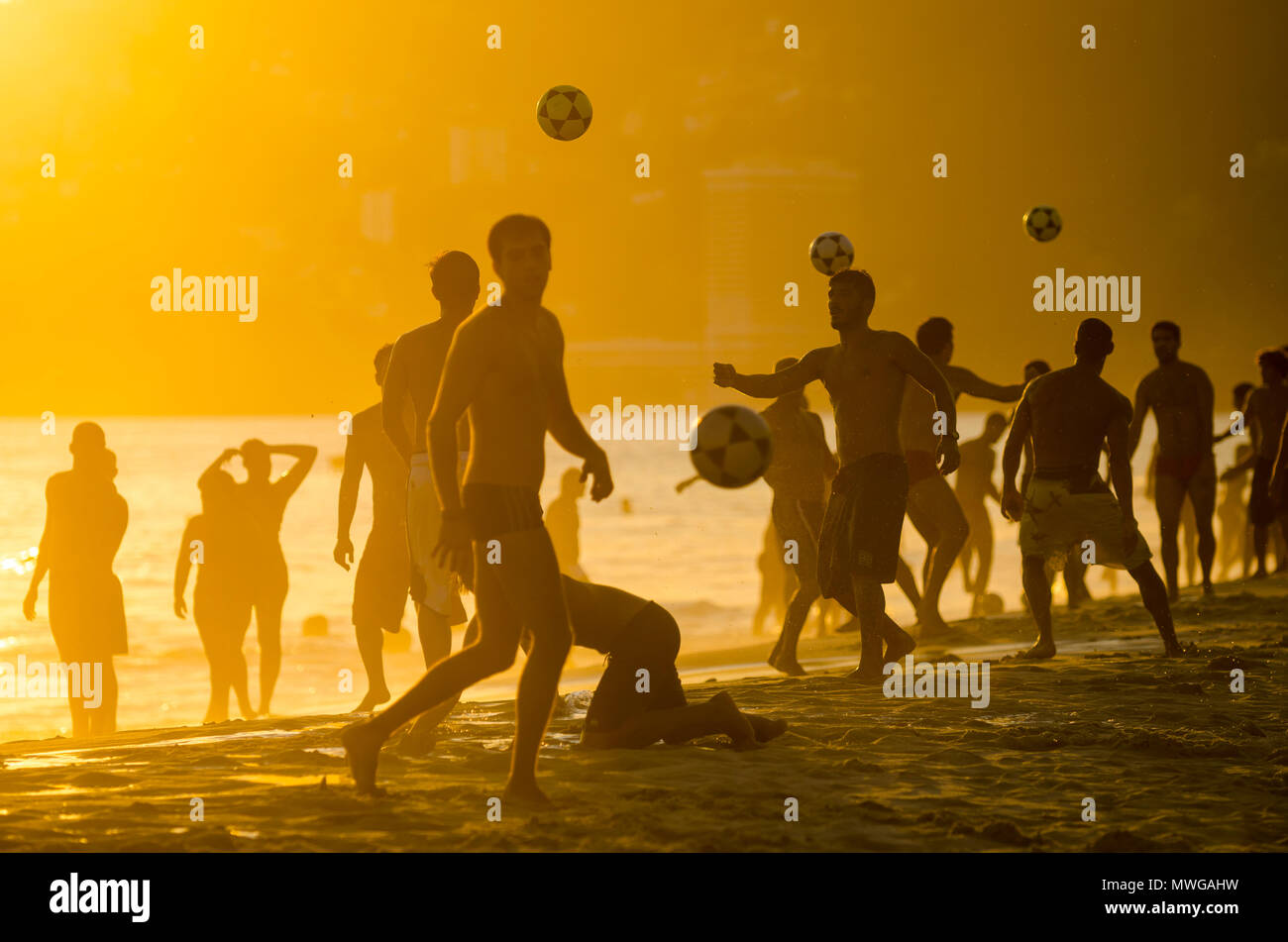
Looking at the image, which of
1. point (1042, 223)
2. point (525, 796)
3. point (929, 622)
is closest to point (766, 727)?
point (525, 796)

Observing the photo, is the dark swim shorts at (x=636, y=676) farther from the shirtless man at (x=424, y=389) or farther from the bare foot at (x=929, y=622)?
the bare foot at (x=929, y=622)

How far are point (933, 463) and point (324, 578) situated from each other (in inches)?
959

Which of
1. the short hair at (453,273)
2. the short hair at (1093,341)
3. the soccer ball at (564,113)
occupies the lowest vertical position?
the short hair at (1093,341)

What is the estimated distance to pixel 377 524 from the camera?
9469mm

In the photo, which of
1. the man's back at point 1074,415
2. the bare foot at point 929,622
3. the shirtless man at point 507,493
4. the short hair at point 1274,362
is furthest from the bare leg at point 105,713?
the short hair at point 1274,362

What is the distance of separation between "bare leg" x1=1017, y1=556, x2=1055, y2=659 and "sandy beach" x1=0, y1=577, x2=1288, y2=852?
688mm

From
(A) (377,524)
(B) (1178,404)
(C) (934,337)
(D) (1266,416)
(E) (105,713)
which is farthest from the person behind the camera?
(D) (1266,416)

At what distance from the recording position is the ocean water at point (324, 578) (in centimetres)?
1755

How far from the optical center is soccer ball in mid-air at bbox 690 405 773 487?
7.29 metres

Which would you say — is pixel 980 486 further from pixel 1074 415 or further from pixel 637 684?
pixel 637 684

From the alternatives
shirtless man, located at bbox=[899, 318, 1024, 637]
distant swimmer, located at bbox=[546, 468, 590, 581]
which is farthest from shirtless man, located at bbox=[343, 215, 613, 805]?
distant swimmer, located at bbox=[546, 468, 590, 581]

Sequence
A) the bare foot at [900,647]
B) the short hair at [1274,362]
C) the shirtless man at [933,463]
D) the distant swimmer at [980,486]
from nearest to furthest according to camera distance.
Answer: the bare foot at [900,647], the shirtless man at [933,463], the short hair at [1274,362], the distant swimmer at [980,486]

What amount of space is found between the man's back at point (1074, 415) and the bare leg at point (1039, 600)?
0.63m
